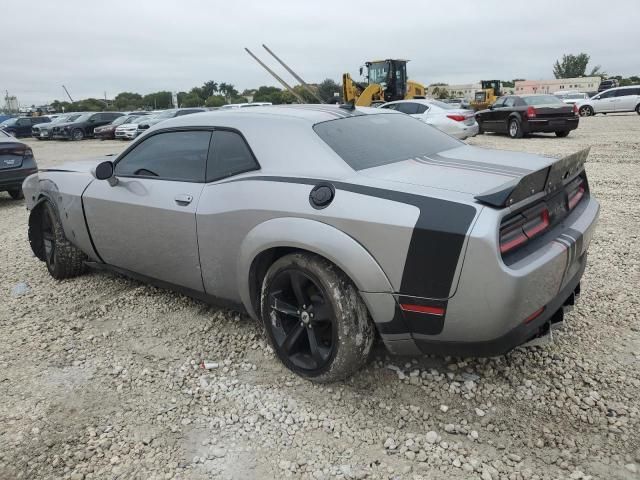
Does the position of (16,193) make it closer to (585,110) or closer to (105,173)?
(105,173)

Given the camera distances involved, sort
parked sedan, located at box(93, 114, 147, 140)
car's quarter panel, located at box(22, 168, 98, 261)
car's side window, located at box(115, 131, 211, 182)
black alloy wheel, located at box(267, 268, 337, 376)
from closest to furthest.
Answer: black alloy wheel, located at box(267, 268, 337, 376) < car's side window, located at box(115, 131, 211, 182) < car's quarter panel, located at box(22, 168, 98, 261) < parked sedan, located at box(93, 114, 147, 140)

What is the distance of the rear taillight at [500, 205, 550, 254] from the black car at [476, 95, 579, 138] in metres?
13.6

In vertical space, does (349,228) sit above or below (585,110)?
above

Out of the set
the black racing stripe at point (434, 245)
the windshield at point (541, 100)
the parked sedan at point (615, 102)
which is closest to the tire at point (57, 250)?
the black racing stripe at point (434, 245)

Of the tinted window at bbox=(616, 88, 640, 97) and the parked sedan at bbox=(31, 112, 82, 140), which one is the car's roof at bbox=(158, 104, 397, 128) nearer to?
the parked sedan at bbox=(31, 112, 82, 140)

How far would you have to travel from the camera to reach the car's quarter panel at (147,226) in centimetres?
309

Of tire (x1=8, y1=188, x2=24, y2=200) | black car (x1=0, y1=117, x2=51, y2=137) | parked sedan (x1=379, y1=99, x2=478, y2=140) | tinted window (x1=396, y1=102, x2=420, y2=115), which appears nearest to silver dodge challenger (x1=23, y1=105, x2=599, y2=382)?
tire (x1=8, y1=188, x2=24, y2=200)

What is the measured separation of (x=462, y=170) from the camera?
101 inches

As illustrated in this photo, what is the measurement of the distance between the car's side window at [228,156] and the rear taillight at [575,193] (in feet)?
5.81

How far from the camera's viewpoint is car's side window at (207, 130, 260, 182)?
9.42 feet

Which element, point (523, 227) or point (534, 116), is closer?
point (523, 227)

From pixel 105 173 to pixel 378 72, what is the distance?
19.2m

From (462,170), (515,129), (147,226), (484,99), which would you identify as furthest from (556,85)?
(147,226)

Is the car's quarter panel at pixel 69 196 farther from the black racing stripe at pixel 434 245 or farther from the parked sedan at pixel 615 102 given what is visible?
the parked sedan at pixel 615 102
